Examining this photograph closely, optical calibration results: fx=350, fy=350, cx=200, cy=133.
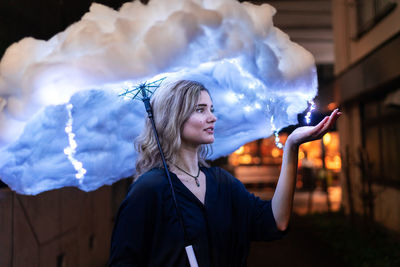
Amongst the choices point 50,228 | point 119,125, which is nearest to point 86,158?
point 119,125

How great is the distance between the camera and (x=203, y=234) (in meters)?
1.61

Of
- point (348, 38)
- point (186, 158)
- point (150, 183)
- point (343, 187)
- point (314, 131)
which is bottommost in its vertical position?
point (343, 187)

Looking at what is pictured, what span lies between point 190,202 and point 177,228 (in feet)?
0.47

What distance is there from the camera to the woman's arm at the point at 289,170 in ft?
5.11

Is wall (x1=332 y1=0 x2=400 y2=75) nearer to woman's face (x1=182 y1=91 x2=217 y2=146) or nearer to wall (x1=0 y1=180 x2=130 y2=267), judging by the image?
wall (x1=0 y1=180 x2=130 y2=267)

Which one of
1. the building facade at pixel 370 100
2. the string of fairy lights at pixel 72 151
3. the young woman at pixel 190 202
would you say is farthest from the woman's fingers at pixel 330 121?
the building facade at pixel 370 100

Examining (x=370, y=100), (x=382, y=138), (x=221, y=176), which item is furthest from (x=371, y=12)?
(x=221, y=176)

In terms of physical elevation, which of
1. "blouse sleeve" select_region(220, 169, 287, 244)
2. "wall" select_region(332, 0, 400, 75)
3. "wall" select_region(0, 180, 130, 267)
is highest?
"wall" select_region(332, 0, 400, 75)

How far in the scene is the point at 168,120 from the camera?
1.74m

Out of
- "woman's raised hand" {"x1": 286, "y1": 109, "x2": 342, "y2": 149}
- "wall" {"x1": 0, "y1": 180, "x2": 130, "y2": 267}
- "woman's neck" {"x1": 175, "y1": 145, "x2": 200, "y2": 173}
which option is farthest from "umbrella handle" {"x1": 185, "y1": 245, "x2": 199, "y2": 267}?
"wall" {"x1": 0, "y1": 180, "x2": 130, "y2": 267}

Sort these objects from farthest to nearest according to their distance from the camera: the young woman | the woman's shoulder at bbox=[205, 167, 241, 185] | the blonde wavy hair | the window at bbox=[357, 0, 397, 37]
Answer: the window at bbox=[357, 0, 397, 37]
the woman's shoulder at bbox=[205, 167, 241, 185]
the blonde wavy hair
the young woman

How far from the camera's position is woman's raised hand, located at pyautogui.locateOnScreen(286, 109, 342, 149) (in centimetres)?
150

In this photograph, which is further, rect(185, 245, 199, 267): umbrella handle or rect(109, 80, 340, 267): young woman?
rect(109, 80, 340, 267): young woman

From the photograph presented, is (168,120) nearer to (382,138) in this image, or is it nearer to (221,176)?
(221,176)
